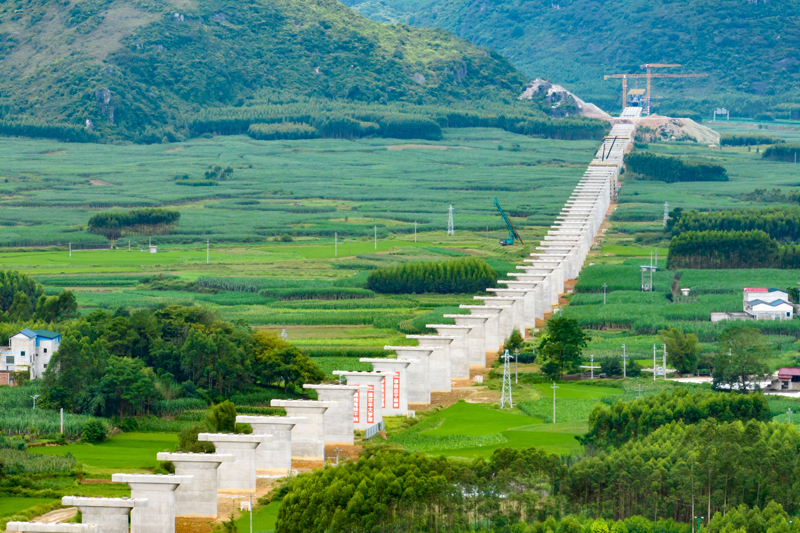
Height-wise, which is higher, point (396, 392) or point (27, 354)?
point (27, 354)

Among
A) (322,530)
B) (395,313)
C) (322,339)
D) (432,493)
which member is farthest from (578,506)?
(395,313)

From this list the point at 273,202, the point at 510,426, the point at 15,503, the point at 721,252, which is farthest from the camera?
the point at 273,202

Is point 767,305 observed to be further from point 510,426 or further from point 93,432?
point 93,432

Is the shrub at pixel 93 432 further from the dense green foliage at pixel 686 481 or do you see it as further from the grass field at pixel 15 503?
the dense green foliage at pixel 686 481

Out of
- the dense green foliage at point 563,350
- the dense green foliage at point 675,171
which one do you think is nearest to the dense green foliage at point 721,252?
the dense green foliage at point 563,350

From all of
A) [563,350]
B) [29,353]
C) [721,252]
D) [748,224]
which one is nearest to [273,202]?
[748,224]

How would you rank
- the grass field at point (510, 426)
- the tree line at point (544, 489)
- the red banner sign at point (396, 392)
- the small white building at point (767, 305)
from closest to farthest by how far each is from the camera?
the tree line at point (544, 489)
the grass field at point (510, 426)
the red banner sign at point (396, 392)
the small white building at point (767, 305)

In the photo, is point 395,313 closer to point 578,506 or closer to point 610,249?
point 610,249
